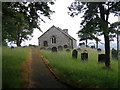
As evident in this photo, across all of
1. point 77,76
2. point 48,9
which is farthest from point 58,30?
point 77,76

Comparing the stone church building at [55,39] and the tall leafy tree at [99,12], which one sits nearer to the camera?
the tall leafy tree at [99,12]

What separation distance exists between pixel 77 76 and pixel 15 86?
4.07 metres

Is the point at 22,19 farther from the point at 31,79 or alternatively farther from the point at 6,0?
the point at 31,79

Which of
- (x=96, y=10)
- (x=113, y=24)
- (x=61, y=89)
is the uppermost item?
(x=96, y=10)

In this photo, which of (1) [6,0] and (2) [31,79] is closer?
(2) [31,79]

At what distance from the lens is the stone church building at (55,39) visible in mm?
54375

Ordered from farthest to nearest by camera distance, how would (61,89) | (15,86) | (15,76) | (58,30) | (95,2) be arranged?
(58,30) → (95,2) → (15,76) → (61,89) → (15,86)

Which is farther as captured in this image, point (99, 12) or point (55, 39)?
point (55, 39)

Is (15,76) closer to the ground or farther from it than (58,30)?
closer to the ground

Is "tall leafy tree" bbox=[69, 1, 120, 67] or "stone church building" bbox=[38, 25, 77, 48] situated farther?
"stone church building" bbox=[38, 25, 77, 48]

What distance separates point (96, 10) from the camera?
1670cm

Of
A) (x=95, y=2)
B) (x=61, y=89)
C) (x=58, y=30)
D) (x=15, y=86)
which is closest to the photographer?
(x=15, y=86)

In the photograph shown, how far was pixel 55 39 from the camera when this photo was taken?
5525 centimetres

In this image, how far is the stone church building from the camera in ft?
178
